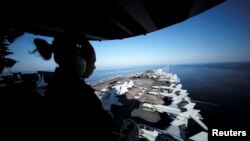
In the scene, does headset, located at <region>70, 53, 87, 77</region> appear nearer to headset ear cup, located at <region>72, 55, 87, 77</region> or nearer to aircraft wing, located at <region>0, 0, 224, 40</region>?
headset ear cup, located at <region>72, 55, 87, 77</region>

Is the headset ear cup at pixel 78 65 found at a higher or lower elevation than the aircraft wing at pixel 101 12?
lower

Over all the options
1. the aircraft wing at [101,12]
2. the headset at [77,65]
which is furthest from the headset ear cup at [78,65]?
the aircraft wing at [101,12]

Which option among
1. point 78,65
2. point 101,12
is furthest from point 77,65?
point 101,12

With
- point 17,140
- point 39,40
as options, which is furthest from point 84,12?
point 17,140

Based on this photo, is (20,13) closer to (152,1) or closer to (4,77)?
(152,1)

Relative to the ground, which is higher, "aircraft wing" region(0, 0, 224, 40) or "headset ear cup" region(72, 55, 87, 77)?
"aircraft wing" region(0, 0, 224, 40)

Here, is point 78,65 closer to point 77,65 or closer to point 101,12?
point 77,65

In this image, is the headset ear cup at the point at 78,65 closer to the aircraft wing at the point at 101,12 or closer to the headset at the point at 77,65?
the headset at the point at 77,65

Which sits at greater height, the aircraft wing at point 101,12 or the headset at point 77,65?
the aircraft wing at point 101,12

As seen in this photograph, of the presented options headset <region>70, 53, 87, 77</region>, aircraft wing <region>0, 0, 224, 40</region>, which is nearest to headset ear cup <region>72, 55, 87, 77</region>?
headset <region>70, 53, 87, 77</region>
